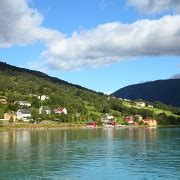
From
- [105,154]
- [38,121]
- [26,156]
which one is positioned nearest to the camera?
[26,156]

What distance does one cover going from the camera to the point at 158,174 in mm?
51219

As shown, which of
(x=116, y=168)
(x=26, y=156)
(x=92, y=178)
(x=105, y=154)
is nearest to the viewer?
(x=92, y=178)

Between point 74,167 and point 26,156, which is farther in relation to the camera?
point 26,156

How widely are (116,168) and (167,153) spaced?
68.0 feet

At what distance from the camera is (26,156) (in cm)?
6819

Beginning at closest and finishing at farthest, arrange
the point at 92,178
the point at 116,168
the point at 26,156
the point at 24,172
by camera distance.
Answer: the point at 92,178 → the point at 24,172 → the point at 116,168 → the point at 26,156

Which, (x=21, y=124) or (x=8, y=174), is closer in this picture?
(x=8, y=174)

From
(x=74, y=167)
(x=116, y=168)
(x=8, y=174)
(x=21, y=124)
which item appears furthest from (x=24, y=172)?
(x=21, y=124)

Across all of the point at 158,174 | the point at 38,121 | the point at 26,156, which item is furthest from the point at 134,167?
the point at 38,121

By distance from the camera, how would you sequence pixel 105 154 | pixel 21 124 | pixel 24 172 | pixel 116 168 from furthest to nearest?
pixel 21 124
pixel 105 154
pixel 116 168
pixel 24 172

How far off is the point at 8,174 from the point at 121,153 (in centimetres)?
2795

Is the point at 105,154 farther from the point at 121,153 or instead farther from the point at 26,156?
the point at 26,156

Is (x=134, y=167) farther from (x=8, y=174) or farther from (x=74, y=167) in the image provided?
(x=8, y=174)

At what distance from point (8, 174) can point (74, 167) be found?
9253mm
